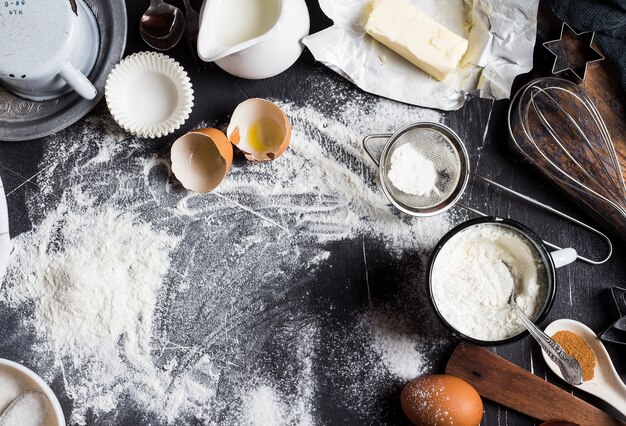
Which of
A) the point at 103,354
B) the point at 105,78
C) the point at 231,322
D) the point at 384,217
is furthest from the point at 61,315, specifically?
the point at 384,217

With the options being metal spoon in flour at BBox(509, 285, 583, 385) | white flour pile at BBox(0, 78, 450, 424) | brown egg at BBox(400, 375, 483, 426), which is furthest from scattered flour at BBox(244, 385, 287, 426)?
Answer: metal spoon in flour at BBox(509, 285, 583, 385)

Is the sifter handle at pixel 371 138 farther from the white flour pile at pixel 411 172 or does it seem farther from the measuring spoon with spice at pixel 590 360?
the measuring spoon with spice at pixel 590 360

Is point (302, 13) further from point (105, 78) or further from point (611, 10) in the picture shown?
point (611, 10)

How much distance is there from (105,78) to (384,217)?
55 cm

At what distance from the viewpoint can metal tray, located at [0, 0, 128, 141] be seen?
113cm

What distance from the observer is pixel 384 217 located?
1137 millimetres

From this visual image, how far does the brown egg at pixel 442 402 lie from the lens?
3.33 ft

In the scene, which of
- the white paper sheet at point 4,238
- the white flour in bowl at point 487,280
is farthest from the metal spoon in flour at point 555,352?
the white paper sheet at point 4,238

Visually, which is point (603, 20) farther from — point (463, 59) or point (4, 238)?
point (4, 238)

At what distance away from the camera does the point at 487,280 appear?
1062 mm

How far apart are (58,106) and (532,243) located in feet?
2.75

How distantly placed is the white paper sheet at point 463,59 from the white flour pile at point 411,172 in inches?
4.0

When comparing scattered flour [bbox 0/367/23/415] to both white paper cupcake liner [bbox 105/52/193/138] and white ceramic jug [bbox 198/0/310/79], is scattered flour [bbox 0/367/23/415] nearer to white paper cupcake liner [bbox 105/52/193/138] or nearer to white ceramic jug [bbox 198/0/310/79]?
white paper cupcake liner [bbox 105/52/193/138]

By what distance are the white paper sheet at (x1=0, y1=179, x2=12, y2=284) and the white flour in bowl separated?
75cm
